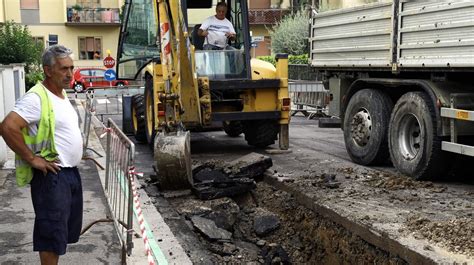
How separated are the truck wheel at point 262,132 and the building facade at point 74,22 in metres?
35.2

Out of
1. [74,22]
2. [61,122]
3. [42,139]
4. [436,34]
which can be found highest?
[74,22]

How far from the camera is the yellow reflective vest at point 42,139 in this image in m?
3.84

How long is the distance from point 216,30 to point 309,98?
8483 millimetres

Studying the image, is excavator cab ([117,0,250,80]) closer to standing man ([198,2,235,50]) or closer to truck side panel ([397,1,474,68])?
standing man ([198,2,235,50])

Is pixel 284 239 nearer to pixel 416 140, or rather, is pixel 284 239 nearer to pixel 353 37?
pixel 416 140

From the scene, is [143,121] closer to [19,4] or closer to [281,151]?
[281,151]

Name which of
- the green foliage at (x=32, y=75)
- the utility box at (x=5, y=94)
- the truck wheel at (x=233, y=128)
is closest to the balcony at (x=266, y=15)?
the green foliage at (x=32, y=75)

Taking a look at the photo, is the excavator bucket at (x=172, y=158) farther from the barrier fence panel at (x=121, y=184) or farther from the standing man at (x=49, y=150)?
the standing man at (x=49, y=150)

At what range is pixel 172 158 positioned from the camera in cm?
740

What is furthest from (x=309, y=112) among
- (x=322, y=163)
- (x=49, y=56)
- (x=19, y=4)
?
(x=19, y=4)

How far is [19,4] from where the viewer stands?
144 feet

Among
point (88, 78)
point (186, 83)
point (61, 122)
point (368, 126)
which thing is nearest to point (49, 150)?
point (61, 122)

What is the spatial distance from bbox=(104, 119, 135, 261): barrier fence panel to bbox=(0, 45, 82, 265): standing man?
84 cm

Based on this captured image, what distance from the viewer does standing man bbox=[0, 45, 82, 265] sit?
12.5ft
